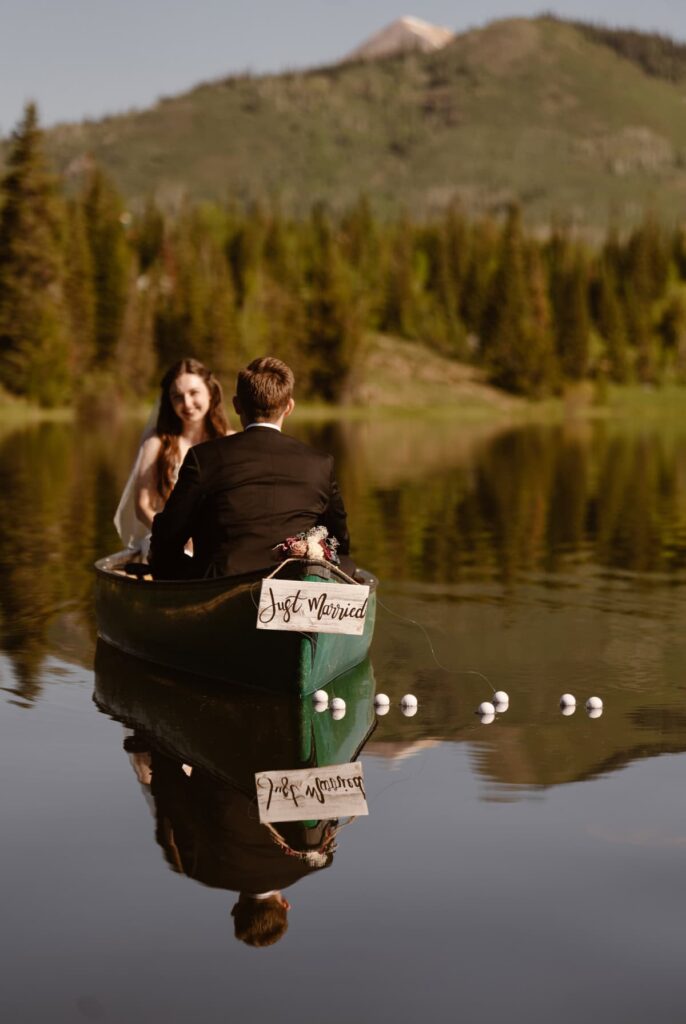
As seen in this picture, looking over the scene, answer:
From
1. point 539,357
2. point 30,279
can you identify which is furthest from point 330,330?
point 30,279

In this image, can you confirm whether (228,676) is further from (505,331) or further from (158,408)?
(505,331)

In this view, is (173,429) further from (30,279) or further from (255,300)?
(255,300)

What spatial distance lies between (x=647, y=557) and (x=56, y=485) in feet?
63.4

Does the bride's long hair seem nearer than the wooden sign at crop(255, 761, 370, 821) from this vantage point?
No

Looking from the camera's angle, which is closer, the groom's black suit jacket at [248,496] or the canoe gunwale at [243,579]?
the canoe gunwale at [243,579]

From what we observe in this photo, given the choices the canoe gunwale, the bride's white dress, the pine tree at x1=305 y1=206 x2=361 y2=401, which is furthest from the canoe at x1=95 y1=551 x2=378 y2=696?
the pine tree at x1=305 y1=206 x2=361 y2=401

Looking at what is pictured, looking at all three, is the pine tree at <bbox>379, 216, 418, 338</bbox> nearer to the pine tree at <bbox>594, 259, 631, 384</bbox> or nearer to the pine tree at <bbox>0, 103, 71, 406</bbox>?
the pine tree at <bbox>594, 259, 631, 384</bbox>

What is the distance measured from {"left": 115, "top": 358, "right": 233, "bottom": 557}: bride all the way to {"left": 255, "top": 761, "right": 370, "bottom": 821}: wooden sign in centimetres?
528

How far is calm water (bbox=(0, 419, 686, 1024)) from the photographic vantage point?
6035 mm

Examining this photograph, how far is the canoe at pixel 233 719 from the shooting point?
1014 centimetres

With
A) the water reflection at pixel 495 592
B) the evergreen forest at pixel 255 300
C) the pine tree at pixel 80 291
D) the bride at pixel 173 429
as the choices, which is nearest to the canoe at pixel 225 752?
the water reflection at pixel 495 592

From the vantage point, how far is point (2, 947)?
640cm

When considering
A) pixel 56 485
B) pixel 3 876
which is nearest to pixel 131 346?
pixel 56 485

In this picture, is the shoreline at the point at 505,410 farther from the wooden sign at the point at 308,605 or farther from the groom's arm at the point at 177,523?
the wooden sign at the point at 308,605
